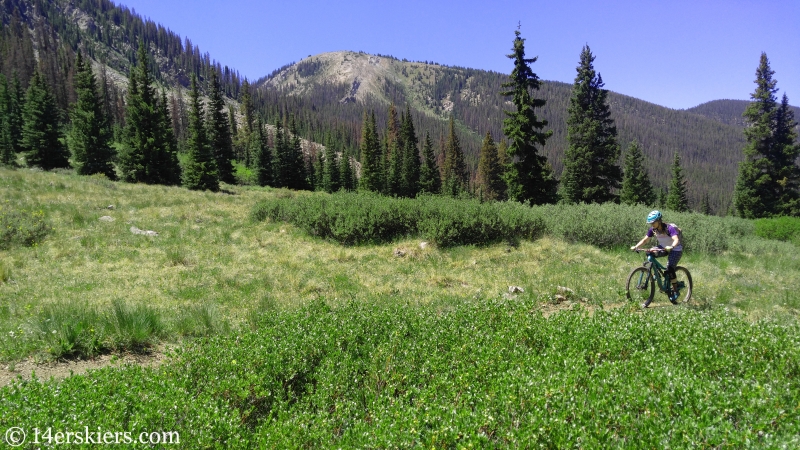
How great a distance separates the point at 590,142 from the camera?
30.2m

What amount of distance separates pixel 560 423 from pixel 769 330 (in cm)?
413

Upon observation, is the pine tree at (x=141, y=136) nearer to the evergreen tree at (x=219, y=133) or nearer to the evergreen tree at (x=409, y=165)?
the evergreen tree at (x=219, y=133)

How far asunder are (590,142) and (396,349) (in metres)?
30.3

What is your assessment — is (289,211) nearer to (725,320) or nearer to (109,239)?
(109,239)

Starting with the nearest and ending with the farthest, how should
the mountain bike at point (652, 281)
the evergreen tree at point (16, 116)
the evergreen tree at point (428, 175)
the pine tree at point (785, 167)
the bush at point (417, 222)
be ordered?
the mountain bike at point (652, 281)
the bush at point (417, 222)
the pine tree at point (785, 167)
the evergreen tree at point (16, 116)
the evergreen tree at point (428, 175)

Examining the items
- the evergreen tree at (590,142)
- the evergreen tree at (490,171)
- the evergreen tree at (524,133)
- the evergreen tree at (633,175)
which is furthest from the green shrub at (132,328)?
the evergreen tree at (490,171)

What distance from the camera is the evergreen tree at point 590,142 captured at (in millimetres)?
30078

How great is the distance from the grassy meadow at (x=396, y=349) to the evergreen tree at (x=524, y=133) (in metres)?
12.7

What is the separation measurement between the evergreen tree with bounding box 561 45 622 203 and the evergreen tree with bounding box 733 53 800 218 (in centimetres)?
1431

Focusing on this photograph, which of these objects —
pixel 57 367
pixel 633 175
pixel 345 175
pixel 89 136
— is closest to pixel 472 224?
pixel 57 367

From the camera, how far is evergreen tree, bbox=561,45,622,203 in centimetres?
3008

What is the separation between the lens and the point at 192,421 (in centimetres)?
346

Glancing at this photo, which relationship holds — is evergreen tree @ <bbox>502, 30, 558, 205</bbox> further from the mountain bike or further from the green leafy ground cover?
the green leafy ground cover

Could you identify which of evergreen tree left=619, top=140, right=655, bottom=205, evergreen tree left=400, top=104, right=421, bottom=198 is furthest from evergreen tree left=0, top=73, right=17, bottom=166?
evergreen tree left=619, top=140, right=655, bottom=205
